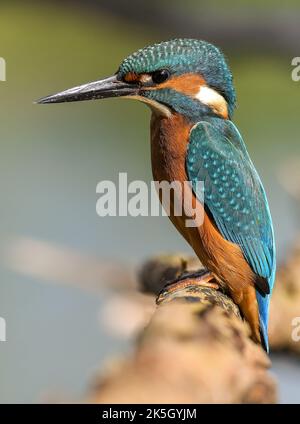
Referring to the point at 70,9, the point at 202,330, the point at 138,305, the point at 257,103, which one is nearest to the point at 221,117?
the point at 138,305

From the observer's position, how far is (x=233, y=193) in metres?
2.02

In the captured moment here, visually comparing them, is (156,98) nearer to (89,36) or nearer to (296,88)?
(296,88)

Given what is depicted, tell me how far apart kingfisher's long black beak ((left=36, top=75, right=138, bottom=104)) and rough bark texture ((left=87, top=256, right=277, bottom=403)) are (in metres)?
0.88

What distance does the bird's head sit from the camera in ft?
6.17

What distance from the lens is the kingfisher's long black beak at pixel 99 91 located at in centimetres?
192

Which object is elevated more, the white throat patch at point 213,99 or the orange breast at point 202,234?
the white throat patch at point 213,99

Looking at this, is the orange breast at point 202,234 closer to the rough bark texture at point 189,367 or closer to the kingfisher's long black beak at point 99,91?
the kingfisher's long black beak at point 99,91

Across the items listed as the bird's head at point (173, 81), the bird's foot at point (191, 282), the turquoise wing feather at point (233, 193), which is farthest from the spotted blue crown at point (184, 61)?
the bird's foot at point (191, 282)

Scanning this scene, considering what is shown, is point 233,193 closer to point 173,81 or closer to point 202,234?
point 202,234

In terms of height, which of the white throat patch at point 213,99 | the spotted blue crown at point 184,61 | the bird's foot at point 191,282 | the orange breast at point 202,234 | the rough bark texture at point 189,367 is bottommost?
the rough bark texture at point 189,367

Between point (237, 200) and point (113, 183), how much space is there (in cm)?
200

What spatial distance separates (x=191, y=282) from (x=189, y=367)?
0.92 metres

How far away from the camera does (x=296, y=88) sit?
190 inches

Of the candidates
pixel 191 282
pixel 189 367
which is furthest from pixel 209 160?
pixel 189 367
